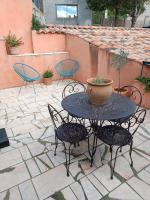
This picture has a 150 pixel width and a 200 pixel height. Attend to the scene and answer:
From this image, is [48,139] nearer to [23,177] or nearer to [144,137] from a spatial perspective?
[23,177]

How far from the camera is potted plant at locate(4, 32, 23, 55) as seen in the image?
18.1 ft

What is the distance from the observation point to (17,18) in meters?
5.64

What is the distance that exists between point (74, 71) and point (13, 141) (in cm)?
353

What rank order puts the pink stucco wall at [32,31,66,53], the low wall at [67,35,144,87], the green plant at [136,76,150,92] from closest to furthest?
the green plant at [136,76,150,92]
the low wall at [67,35,144,87]
the pink stucco wall at [32,31,66,53]

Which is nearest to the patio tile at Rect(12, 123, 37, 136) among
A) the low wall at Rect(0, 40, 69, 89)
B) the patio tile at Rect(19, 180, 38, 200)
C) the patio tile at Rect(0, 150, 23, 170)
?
the patio tile at Rect(0, 150, 23, 170)

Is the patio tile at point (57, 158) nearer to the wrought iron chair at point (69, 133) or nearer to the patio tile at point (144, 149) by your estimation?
the wrought iron chair at point (69, 133)

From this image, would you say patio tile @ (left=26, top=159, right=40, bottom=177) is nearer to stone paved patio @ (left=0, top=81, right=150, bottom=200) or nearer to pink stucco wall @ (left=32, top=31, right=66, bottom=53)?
stone paved patio @ (left=0, top=81, right=150, bottom=200)

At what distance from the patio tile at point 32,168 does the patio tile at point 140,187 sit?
3.90 feet

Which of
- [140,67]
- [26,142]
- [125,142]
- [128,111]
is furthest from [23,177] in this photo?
[140,67]

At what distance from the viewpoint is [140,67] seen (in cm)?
422

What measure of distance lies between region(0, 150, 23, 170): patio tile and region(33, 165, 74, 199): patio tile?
19.2 inches

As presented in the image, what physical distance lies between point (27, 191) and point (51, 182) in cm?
30

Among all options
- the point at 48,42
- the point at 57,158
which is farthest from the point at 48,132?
the point at 48,42

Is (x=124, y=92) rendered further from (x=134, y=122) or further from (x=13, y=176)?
(x=13, y=176)
